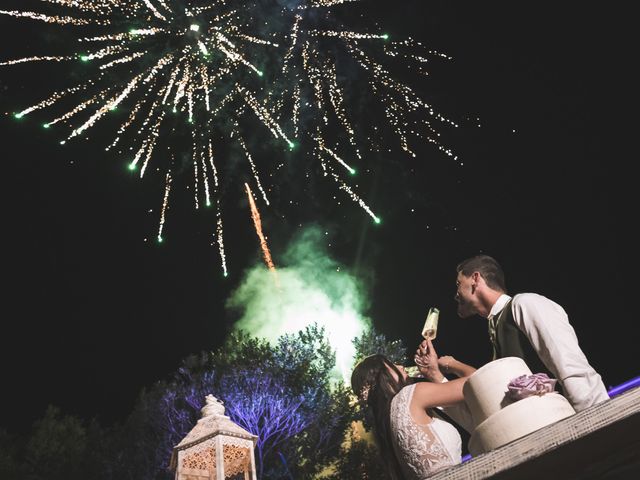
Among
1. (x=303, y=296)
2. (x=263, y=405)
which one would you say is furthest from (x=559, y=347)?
(x=303, y=296)

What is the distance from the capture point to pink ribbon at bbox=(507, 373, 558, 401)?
6.83 ft

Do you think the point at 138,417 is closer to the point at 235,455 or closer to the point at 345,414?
the point at 345,414

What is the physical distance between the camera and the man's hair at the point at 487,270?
3.55 meters

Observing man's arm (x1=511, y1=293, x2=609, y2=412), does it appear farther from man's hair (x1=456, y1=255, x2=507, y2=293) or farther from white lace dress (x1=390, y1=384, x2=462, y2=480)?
white lace dress (x1=390, y1=384, x2=462, y2=480)

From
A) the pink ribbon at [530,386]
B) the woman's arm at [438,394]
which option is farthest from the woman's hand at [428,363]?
the pink ribbon at [530,386]

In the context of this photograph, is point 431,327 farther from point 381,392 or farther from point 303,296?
point 303,296

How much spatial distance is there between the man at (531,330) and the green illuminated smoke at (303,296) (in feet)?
77.8

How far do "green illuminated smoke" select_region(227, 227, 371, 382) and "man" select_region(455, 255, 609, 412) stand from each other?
23724 mm

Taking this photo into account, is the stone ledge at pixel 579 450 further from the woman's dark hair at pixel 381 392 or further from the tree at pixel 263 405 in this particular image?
the tree at pixel 263 405

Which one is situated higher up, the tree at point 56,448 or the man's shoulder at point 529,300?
the tree at point 56,448

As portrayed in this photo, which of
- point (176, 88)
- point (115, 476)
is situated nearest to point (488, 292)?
point (176, 88)

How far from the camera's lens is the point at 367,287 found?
29.2m

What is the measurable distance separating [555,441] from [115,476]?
78.2ft

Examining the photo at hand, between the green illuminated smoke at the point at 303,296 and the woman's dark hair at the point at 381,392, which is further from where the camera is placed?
the green illuminated smoke at the point at 303,296
